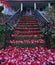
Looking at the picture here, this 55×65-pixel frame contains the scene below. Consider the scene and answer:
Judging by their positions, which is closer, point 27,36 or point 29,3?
point 27,36

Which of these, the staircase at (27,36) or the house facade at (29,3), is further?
the house facade at (29,3)

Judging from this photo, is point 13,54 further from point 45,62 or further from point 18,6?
point 18,6

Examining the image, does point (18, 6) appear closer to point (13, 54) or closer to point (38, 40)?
point (38, 40)

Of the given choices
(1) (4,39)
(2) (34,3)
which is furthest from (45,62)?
(2) (34,3)

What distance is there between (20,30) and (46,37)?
3.11m

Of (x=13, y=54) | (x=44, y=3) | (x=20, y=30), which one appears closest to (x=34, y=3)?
(x=44, y=3)

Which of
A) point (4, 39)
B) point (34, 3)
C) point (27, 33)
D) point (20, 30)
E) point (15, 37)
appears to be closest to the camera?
point (4, 39)

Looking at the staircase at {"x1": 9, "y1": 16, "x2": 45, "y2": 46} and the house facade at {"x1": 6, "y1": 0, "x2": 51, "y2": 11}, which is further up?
the staircase at {"x1": 9, "y1": 16, "x2": 45, "y2": 46}

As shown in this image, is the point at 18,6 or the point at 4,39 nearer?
the point at 4,39

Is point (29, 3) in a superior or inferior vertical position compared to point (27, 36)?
inferior

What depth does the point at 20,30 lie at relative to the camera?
1509 centimetres

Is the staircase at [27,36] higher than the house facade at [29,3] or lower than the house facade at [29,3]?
higher

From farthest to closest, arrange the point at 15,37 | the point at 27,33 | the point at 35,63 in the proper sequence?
the point at 27,33
the point at 15,37
the point at 35,63

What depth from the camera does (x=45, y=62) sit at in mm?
7648
